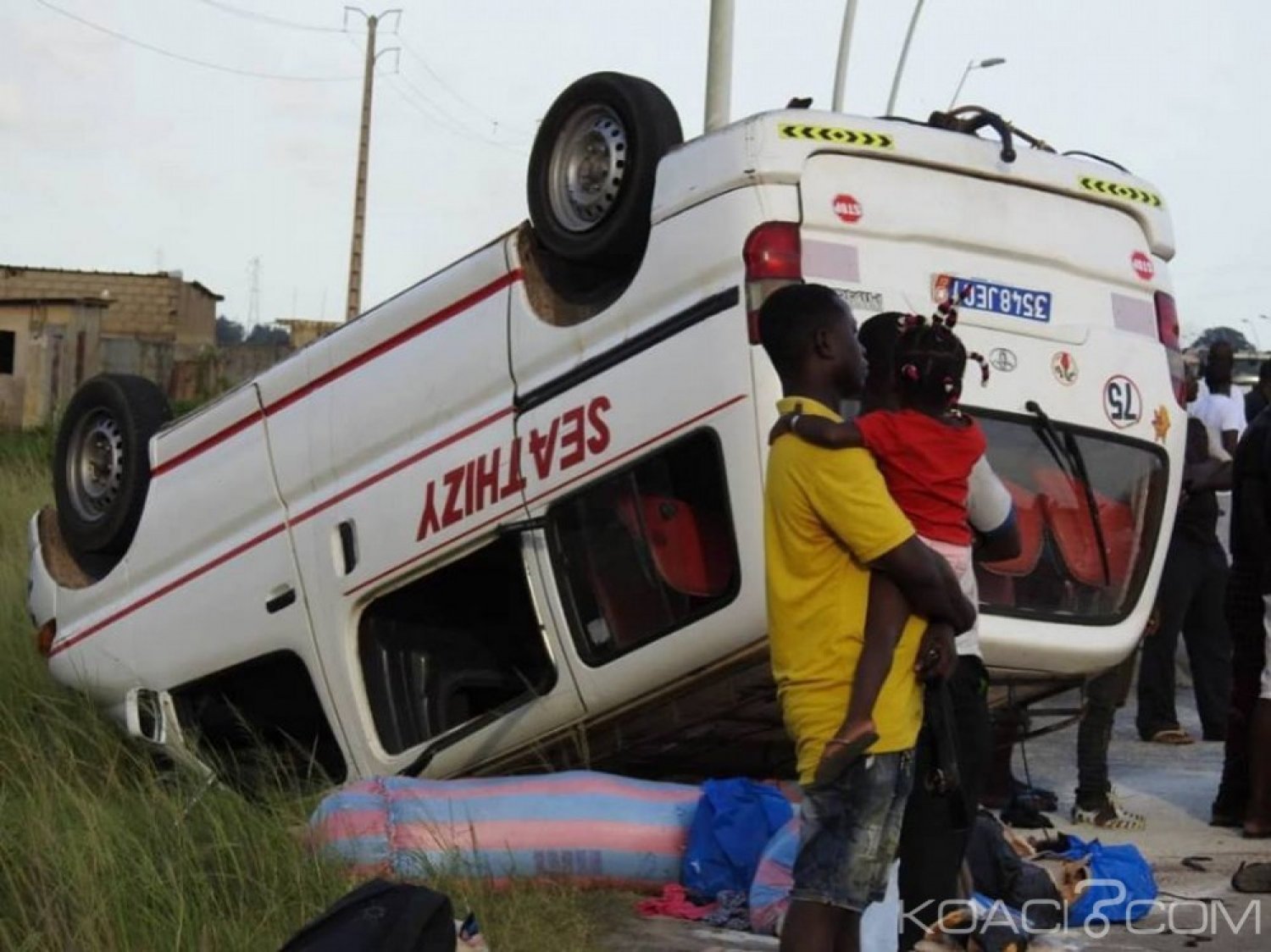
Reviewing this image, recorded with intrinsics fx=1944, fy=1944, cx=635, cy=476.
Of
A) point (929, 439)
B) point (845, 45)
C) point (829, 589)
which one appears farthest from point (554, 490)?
point (845, 45)

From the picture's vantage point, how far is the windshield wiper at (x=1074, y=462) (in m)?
5.80

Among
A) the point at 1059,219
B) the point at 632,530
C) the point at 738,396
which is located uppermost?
the point at 1059,219

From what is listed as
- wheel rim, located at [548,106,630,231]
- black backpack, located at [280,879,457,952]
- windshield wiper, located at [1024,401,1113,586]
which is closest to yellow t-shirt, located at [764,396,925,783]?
black backpack, located at [280,879,457,952]

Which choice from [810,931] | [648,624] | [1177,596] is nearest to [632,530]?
[648,624]

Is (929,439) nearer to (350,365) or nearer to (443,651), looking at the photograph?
(443,651)

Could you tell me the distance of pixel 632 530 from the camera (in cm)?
575

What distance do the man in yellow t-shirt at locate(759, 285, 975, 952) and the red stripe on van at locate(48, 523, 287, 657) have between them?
3356 mm

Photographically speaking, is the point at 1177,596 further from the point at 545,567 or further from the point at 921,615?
the point at 921,615

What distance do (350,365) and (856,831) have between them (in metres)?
3.45

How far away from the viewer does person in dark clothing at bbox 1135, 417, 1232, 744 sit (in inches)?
377

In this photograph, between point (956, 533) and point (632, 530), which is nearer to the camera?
→ point (956, 533)

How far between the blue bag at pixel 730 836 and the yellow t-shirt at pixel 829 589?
199 centimetres

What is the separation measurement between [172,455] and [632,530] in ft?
8.24

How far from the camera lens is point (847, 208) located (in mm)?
5578
